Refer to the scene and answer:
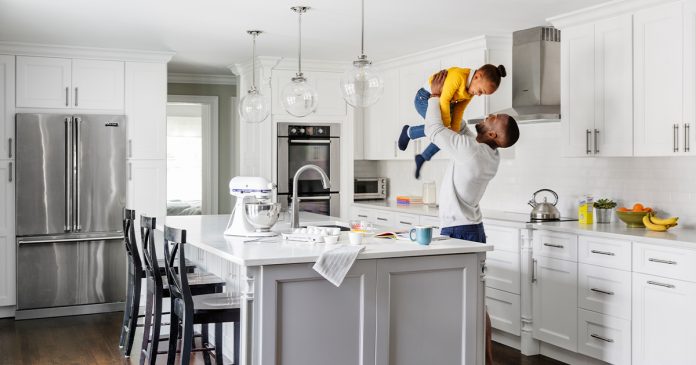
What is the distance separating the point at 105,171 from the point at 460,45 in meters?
3.32

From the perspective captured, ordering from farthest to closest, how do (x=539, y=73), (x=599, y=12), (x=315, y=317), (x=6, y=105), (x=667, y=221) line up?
1. (x=6, y=105)
2. (x=539, y=73)
3. (x=599, y=12)
4. (x=667, y=221)
5. (x=315, y=317)

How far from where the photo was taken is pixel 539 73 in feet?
16.8

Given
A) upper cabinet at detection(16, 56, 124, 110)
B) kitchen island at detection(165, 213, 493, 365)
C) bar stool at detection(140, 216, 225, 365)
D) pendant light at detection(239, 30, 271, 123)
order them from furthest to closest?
upper cabinet at detection(16, 56, 124, 110)
pendant light at detection(239, 30, 271, 123)
bar stool at detection(140, 216, 225, 365)
kitchen island at detection(165, 213, 493, 365)

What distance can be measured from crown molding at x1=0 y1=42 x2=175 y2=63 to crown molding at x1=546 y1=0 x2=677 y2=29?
3.49m

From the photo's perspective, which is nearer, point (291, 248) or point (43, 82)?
point (291, 248)

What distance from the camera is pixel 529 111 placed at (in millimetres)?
5121

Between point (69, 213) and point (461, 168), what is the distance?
3803 millimetres

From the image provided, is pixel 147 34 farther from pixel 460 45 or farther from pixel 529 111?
pixel 529 111

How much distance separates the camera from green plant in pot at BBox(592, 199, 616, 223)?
4.66 meters

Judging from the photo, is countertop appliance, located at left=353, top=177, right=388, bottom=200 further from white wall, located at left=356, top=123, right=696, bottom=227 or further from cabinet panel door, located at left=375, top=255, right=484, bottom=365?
cabinet panel door, located at left=375, top=255, right=484, bottom=365

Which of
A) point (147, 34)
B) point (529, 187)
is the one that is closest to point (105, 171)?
point (147, 34)

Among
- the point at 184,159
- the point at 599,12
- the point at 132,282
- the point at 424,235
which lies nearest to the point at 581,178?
the point at 599,12

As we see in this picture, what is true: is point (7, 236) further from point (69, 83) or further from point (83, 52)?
point (83, 52)

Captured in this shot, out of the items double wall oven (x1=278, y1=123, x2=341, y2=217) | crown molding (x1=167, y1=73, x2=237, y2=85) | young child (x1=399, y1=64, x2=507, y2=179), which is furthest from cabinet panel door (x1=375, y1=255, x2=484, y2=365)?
crown molding (x1=167, y1=73, x2=237, y2=85)
